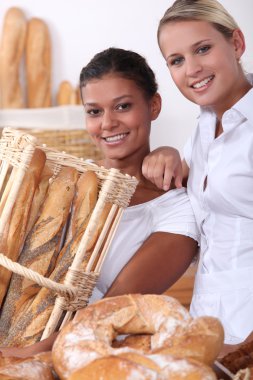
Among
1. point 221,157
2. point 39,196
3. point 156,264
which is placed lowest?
point 156,264

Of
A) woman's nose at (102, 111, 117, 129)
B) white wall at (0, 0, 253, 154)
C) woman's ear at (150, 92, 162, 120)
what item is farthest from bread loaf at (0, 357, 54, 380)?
white wall at (0, 0, 253, 154)

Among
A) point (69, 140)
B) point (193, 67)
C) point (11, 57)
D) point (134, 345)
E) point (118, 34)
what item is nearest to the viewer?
point (134, 345)

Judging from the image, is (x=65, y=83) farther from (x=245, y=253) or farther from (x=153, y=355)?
(x=153, y=355)

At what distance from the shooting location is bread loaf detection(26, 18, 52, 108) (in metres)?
2.69

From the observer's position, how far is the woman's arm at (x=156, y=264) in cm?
113

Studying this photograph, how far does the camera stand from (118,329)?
1.91 feet

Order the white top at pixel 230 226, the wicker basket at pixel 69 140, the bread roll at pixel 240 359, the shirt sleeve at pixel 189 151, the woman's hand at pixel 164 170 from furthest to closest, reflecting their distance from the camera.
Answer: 1. the wicker basket at pixel 69 140
2. the shirt sleeve at pixel 189 151
3. the woman's hand at pixel 164 170
4. the white top at pixel 230 226
5. the bread roll at pixel 240 359

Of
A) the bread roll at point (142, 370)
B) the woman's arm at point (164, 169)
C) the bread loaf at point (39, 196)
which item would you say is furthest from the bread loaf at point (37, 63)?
the bread roll at point (142, 370)

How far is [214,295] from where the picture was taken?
3.84ft

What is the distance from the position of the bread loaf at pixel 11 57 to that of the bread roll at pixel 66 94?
162mm

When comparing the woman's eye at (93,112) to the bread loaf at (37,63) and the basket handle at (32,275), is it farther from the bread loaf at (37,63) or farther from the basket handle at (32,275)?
the bread loaf at (37,63)

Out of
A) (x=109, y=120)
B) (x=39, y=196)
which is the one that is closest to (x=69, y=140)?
(x=109, y=120)

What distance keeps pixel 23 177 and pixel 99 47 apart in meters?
2.02

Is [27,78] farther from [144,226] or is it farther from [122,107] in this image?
[144,226]
